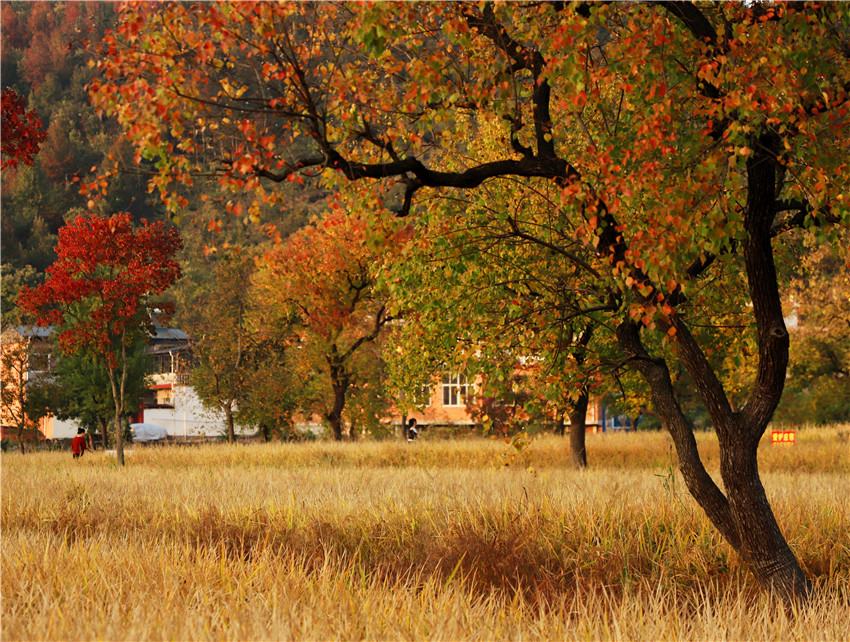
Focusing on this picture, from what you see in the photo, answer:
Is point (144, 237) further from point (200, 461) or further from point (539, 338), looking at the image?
point (539, 338)

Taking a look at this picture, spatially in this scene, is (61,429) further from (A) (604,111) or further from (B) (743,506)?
(B) (743,506)

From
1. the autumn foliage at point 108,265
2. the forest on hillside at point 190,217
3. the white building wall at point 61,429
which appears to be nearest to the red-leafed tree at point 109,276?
the autumn foliage at point 108,265

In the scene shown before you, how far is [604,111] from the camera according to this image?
766 cm

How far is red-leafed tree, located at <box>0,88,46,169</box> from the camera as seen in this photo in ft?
39.8

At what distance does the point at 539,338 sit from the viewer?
7977 millimetres

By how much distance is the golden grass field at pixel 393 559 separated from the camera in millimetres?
5105

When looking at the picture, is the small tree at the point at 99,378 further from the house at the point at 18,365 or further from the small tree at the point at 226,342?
the small tree at the point at 226,342

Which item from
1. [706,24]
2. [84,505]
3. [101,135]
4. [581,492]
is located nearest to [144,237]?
[84,505]

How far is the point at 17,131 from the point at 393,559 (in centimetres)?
886

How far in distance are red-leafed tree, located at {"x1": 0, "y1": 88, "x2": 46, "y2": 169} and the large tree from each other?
6.78 meters

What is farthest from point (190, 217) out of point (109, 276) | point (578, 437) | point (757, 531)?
point (757, 531)

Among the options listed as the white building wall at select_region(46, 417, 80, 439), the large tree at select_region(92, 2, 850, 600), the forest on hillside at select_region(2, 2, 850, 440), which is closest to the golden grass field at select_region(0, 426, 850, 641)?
the large tree at select_region(92, 2, 850, 600)

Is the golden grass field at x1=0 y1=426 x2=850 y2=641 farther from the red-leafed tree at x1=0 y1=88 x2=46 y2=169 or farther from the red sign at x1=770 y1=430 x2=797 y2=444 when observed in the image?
the red sign at x1=770 y1=430 x2=797 y2=444

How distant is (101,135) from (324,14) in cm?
8939
